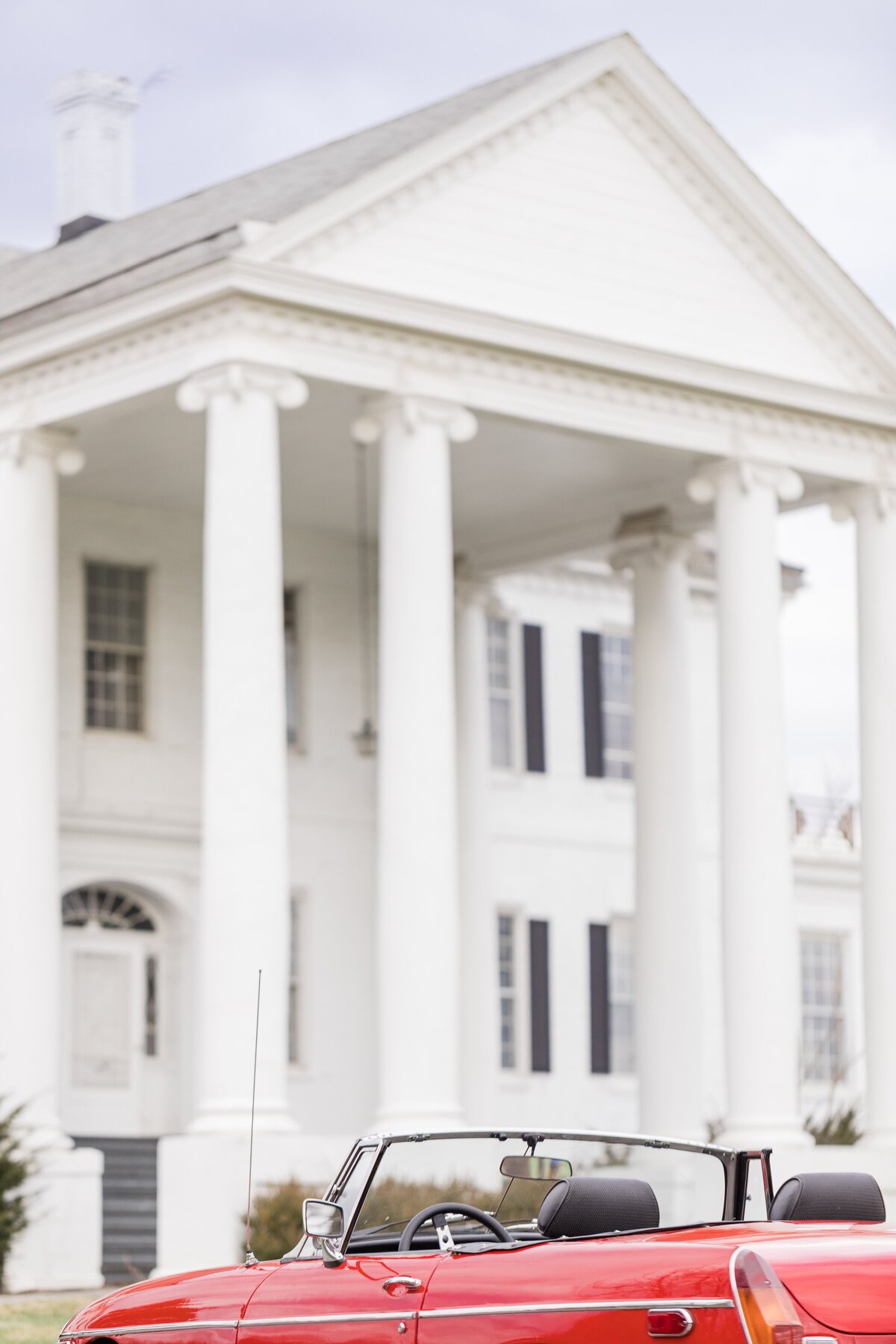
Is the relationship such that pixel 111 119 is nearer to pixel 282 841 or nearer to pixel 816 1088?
pixel 282 841

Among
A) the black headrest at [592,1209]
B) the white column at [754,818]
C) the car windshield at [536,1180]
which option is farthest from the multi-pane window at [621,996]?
the black headrest at [592,1209]

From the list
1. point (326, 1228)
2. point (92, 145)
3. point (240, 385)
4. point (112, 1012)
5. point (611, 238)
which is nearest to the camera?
point (326, 1228)

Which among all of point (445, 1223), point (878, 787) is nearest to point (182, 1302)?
point (445, 1223)

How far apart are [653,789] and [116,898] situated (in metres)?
5.89

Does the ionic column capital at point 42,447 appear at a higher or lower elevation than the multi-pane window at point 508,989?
higher

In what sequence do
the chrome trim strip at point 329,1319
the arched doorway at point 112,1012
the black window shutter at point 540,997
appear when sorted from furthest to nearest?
the black window shutter at point 540,997 → the arched doorway at point 112,1012 → the chrome trim strip at point 329,1319

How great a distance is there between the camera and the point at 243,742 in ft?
61.4

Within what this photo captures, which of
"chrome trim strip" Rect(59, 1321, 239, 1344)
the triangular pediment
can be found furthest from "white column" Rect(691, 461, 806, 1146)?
"chrome trim strip" Rect(59, 1321, 239, 1344)

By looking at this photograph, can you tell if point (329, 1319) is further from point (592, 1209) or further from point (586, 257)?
point (586, 257)

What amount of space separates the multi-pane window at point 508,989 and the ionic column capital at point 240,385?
11983 mm

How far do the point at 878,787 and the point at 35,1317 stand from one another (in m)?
10.1

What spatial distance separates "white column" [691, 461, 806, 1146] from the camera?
69.5 feet

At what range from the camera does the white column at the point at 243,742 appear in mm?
18297

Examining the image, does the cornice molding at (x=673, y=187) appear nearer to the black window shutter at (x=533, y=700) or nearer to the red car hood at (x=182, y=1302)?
the black window shutter at (x=533, y=700)
